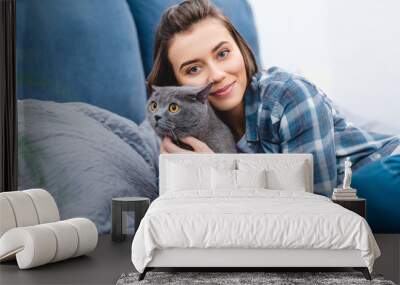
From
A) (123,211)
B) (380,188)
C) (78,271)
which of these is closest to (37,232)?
(78,271)

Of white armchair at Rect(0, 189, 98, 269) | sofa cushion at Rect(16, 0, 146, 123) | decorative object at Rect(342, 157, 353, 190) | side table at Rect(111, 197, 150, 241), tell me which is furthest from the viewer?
sofa cushion at Rect(16, 0, 146, 123)

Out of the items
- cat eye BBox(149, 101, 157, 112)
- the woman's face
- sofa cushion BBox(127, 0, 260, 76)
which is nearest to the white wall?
sofa cushion BBox(127, 0, 260, 76)

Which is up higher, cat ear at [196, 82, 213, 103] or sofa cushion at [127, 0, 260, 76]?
sofa cushion at [127, 0, 260, 76]

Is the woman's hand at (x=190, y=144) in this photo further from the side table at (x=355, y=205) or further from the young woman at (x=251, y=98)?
the side table at (x=355, y=205)

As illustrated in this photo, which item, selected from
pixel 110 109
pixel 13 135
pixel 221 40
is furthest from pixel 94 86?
pixel 221 40

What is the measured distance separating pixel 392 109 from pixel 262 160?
1556 mm

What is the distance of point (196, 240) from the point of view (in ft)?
14.9

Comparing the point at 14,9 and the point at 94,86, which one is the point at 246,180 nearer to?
the point at 94,86

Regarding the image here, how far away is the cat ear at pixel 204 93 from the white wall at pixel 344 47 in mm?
656

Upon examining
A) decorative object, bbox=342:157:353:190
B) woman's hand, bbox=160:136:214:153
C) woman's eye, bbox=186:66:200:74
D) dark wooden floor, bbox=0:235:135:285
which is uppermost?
woman's eye, bbox=186:66:200:74

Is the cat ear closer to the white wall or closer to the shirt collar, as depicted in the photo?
the shirt collar

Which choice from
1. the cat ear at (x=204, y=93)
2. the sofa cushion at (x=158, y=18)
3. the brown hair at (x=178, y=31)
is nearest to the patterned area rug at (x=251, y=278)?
the cat ear at (x=204, y=93)

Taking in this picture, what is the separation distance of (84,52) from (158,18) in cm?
89

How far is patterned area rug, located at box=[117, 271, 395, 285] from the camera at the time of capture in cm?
452
